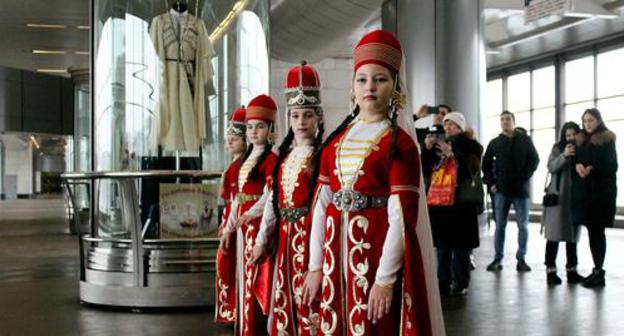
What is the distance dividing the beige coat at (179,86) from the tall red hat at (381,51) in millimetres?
4323

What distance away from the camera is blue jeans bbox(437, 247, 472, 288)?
7.57m

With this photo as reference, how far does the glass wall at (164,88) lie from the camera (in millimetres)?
7180

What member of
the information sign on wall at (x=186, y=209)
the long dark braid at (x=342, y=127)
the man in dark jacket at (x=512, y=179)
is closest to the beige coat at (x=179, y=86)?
the information sign on wall at (x=186, y=209)

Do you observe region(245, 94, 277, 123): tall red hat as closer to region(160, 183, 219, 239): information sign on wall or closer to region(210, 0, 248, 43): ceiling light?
region(160, 183, 219, 239): information sign on wall

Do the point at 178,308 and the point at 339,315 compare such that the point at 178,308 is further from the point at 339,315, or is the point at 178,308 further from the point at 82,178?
the point at 339,315

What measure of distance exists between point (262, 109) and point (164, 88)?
2454 mm

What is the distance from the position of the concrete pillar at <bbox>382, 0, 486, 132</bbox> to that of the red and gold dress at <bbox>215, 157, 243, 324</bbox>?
7.80m

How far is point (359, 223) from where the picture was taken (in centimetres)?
297

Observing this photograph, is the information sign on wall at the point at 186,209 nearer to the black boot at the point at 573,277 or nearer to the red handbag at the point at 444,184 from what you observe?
the red handbag at the point at 444,184

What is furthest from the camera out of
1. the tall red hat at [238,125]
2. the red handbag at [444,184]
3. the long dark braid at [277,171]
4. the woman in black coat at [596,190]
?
the woman in black coat at [596,190]

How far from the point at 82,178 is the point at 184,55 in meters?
1.35

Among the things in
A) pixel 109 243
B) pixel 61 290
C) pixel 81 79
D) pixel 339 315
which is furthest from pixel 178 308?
pixel 81 79

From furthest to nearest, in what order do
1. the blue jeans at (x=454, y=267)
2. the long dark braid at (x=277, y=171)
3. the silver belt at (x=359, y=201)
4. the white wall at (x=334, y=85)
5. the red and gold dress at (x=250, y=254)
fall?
the white wall at (x=334, y=85) → the blue jeans at (x=454, y=267) → the red and gold dress at (x=250, y=254) → the long dark braid at (x=277, y=171) → the silver belt at (x=359, y=201)

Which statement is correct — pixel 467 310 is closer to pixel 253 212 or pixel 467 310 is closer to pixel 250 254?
pixel 250 254
